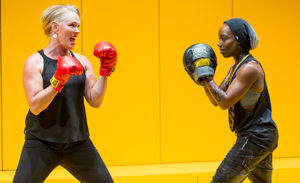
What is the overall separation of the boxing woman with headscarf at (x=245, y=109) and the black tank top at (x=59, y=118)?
907 millimetres

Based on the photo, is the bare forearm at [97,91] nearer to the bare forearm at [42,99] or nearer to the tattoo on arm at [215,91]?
the bare forearm at [42,99]

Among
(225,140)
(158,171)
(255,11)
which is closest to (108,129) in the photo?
(158,171)

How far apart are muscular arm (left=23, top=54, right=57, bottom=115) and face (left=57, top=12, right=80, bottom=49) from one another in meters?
0.22

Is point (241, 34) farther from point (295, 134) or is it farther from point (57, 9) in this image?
point (295, 134)

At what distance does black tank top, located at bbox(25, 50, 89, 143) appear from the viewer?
2842mm

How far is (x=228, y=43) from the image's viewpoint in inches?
126

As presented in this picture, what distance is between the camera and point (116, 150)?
5.30 metres

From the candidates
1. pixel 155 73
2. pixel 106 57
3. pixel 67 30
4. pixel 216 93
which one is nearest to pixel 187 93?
pixel 155 73

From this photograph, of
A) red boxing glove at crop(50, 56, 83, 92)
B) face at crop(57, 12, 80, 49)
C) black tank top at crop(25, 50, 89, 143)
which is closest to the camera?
red boxing glove at crop(50, 56, 83, 92)

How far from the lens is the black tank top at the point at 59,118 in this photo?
2.84m

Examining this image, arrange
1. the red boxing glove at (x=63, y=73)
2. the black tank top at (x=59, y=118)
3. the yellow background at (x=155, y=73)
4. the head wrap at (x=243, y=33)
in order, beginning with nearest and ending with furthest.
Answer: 1. the red boxing glove at (x=63, y=73)
2. the black tank top at (x=59, y=118)
3. the head wrap at (x=243, y=33)
4. the yellow background at (x=155, y=73)

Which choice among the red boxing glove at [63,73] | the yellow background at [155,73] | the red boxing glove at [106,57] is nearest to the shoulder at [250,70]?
the red boxing glove at [106,57]

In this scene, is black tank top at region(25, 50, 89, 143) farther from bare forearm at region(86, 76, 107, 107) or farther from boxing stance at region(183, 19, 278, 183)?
boxing stance at region(183, 19, 278, 183)

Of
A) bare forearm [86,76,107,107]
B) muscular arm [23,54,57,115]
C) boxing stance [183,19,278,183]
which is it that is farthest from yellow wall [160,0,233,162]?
muscular arm [23,54,57,115]
